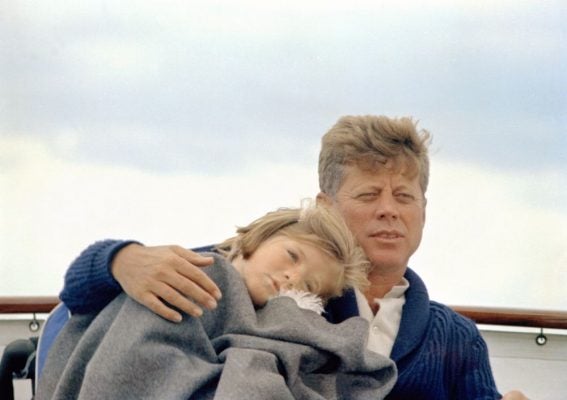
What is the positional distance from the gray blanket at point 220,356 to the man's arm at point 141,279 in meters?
0.02

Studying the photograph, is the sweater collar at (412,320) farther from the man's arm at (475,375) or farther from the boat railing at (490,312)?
the boat railing at (490,312)

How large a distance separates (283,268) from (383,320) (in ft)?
1.32

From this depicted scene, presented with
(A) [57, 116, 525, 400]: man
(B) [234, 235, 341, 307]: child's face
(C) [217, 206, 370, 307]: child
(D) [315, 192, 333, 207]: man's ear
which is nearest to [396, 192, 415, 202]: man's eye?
(A) [57, 116, 525, 400]: man

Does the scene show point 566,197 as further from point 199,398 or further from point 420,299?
point 199,398

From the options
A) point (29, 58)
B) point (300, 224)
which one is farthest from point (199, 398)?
point (29, 58)

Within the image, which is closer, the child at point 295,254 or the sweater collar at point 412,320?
the child at point 295,254

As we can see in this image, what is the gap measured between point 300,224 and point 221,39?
3.47 ft

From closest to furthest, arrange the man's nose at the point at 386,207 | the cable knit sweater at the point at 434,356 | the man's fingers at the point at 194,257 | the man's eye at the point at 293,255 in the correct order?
the man's fingers at the point at 194,257, the man's eye at the point at 293,255, the cable knit sweater at the point at 434,356, the man's nose at the point at 386,207

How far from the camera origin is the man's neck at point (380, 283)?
1752mm

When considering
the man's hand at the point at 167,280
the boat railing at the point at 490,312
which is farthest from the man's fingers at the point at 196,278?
the boat railing at the point at 490,312

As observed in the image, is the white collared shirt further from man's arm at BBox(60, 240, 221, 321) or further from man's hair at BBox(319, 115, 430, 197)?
man's arm at BBox(60, 240, 221, 321)

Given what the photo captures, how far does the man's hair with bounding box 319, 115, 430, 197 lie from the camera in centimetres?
171

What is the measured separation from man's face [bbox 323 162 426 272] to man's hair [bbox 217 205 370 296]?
0.20 meters

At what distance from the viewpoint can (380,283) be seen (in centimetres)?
178
